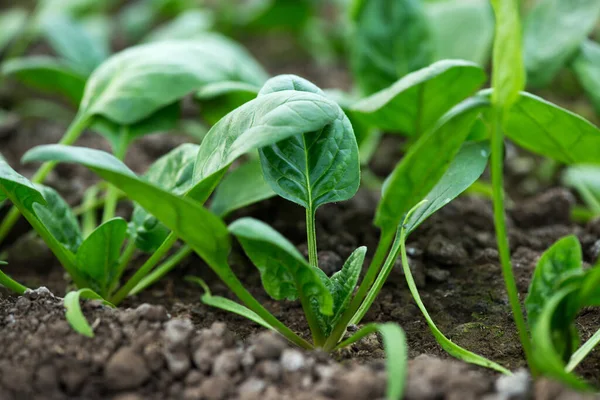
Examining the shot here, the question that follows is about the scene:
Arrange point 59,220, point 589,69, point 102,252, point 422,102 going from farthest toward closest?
point 589,69 → point 422,102 → point 59,220 → point 102,252

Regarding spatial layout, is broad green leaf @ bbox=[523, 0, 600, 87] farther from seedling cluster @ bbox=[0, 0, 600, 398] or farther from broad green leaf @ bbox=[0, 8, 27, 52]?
broad green leaf @ bbox=[0, 8, 27, 52]

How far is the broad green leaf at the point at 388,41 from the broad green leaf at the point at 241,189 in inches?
19.5

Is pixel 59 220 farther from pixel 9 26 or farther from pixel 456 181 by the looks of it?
pixel 9 26

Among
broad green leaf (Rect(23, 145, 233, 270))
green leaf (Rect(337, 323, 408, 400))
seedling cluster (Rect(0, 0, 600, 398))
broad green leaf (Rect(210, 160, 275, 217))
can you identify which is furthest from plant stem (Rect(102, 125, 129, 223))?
green leaf (Rect(337, 323, 408, 400))

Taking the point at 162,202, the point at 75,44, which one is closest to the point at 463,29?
the point at 75,44

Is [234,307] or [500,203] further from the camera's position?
[234,307]

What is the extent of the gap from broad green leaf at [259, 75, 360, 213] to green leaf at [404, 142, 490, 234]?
11cm

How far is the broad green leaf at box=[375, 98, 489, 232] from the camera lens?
0.75m

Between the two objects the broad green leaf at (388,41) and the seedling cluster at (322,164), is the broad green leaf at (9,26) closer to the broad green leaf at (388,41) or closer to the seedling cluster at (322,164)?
the seedling cluster at (322,164)

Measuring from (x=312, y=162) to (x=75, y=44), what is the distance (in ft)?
3.93

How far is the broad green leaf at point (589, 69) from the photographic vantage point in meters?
1.45

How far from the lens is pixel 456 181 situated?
0.97 meters

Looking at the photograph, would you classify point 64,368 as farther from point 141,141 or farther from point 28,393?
point 141,141

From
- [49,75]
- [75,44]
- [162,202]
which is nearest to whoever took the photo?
[162,202]
